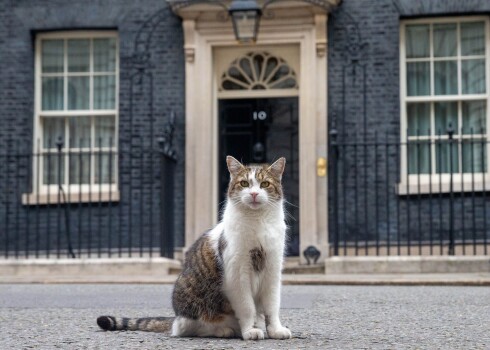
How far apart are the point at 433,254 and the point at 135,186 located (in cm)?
462

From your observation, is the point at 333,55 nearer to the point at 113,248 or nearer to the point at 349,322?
the point at 113,248

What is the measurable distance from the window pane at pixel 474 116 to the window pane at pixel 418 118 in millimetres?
555

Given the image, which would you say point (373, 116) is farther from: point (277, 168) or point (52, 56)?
point (277, 168)

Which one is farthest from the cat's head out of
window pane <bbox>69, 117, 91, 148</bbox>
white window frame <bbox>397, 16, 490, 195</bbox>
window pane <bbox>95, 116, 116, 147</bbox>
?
window pane <bbox>69, 117, 91, 148</bbox>

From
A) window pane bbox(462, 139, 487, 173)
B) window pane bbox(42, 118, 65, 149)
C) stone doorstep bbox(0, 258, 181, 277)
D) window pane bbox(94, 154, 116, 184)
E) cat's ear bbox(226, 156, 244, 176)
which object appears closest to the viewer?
cat's ear bbox(226, 156, 244, 176)

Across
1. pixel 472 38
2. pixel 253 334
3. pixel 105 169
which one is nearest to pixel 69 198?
pixel 105 169

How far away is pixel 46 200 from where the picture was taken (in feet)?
55.3

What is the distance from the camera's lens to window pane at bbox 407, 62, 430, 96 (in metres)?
16.8

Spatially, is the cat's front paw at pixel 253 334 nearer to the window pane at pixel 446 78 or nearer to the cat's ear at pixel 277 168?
the cat's ear at pixel 277 168

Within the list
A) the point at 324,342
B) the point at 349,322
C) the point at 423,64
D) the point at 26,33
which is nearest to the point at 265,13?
the point at 423,64

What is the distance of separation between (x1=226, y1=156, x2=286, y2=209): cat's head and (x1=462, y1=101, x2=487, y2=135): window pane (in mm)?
10109

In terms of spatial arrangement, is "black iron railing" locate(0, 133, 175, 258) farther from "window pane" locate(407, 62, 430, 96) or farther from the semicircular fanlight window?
"window pane" locate(407, 62, 430, 96)

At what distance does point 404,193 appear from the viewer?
16.2 meters

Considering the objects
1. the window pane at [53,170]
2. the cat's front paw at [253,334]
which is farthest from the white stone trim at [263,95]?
the cat's front paw at [253,334]
